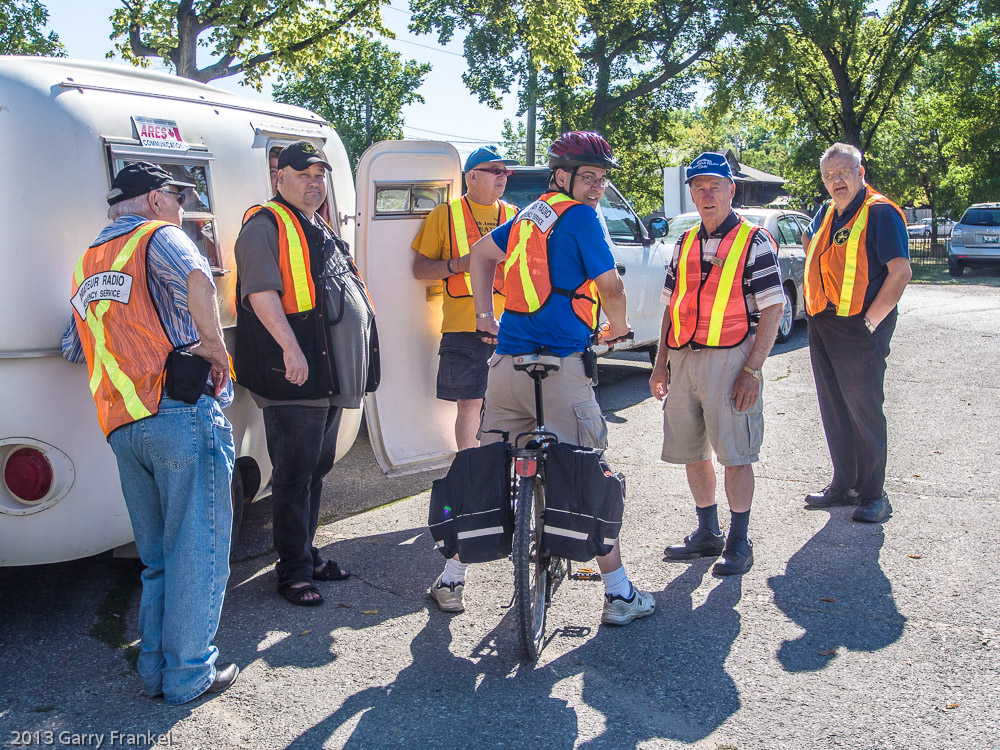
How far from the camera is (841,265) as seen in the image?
5.36 m

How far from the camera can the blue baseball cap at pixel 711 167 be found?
4.46m

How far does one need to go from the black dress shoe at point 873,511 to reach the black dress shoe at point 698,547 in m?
0.97

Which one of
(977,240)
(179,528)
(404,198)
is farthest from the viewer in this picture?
(977,240)

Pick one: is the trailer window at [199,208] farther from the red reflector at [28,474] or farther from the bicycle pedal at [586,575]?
the bicycle pedal at [586,575]

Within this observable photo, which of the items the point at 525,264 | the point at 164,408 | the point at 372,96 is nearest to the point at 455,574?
the point at 525,264

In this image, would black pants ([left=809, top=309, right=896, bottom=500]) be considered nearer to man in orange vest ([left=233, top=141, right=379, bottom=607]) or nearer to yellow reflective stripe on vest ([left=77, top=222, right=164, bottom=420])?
man in orange vest ([left=233, top=141, right=379, bottom=607])

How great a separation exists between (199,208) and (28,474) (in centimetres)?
145

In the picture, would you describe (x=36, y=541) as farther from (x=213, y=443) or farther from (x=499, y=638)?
(x=499, y=638)

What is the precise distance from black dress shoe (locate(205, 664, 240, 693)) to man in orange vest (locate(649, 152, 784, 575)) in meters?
2.37

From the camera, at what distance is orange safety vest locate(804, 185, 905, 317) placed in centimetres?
529

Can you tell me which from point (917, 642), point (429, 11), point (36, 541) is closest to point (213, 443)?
point (36, 541)

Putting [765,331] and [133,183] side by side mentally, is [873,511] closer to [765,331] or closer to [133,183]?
[765,331]

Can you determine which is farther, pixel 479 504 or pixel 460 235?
pixel 460 235

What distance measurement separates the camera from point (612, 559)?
159 inches
